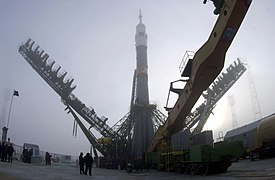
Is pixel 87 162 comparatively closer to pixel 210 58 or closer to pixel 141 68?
pixel 210 58

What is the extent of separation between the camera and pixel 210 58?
51.2ft

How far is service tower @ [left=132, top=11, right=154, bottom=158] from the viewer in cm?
3784

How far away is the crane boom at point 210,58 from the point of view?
1330 centimetres

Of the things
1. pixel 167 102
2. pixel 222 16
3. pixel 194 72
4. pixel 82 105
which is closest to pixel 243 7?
pixel 222 16

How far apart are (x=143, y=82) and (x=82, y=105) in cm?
890

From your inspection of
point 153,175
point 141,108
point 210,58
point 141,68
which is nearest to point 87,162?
point 153,175

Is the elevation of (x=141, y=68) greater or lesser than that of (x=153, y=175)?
greater

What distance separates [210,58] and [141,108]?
23.9 m

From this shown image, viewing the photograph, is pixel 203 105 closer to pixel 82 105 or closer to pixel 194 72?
pixel 82 105

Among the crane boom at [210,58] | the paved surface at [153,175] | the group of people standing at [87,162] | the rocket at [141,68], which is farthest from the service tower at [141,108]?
the paved surface at [153,175]

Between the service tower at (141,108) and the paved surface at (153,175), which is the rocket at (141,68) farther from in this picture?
the paved surface at (153,175)

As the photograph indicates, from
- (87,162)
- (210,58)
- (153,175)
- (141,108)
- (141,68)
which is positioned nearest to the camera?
(210,58)

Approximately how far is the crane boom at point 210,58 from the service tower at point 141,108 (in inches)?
645

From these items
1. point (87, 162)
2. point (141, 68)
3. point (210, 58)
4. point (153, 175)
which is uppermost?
point (141, 68)
